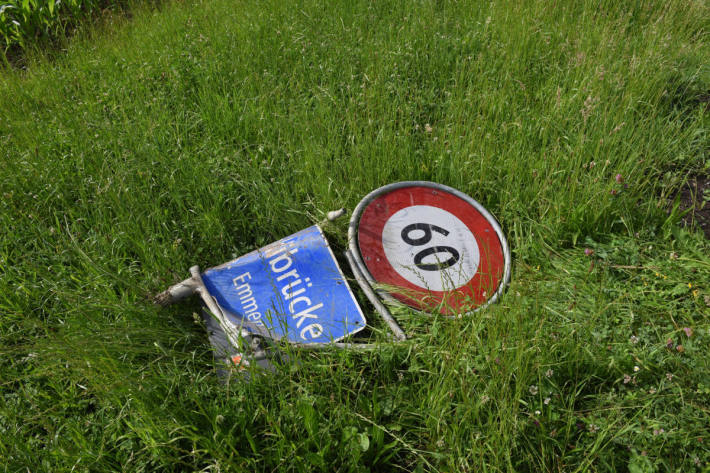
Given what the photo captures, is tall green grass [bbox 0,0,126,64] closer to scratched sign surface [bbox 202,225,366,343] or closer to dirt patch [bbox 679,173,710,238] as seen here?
scratched sign surface [bbox 202,225,366,343]

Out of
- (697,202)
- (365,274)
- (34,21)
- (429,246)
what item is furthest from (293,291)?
(34,21)

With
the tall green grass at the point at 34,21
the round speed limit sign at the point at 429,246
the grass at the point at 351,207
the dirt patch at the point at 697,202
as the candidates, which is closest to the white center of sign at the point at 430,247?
the round speed limit sign at the point at 429,246

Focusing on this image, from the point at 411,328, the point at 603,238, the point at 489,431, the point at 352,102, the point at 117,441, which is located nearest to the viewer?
the point at 489,431

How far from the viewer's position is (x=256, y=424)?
187cm

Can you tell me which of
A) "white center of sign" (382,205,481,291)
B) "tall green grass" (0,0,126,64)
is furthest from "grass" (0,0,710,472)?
"tall green grass" (0,0,126,64)

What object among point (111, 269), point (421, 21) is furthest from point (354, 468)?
point (421, 21)

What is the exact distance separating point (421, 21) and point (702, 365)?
357 cm

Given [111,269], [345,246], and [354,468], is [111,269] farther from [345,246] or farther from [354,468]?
[354,468]

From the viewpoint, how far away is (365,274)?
2.39 meters

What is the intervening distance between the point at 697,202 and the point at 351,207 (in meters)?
2.14

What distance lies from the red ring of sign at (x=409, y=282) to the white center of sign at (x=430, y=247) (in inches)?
1.1

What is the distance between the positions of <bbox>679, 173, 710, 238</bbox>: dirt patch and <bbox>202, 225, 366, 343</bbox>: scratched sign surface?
1.99m

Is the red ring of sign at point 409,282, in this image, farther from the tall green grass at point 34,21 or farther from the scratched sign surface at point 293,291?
the tall green grass at point 34,21

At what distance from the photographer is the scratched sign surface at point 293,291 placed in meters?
2.21
